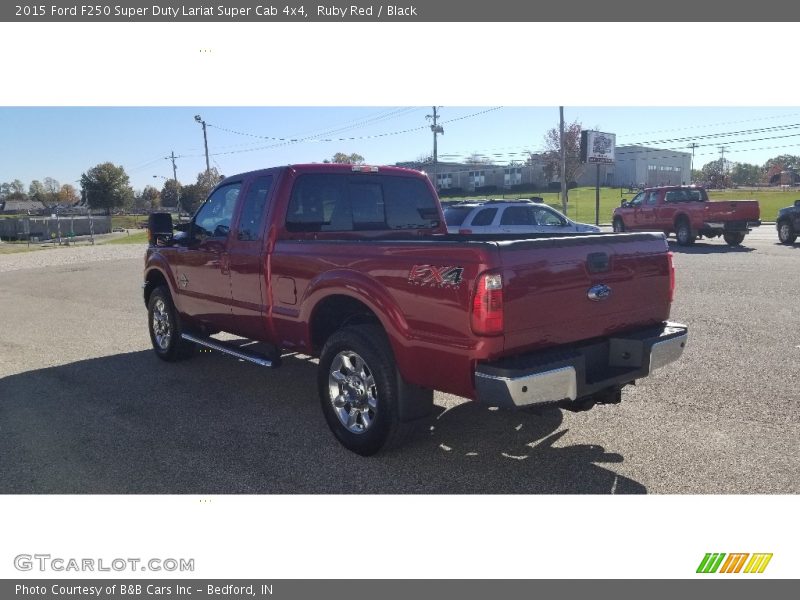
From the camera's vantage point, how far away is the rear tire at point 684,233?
2042 centimetres

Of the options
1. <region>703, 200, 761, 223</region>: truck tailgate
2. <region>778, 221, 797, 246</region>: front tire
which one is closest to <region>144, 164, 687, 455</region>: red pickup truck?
<region>703, 200, 761, 223</region>: truck tailgate

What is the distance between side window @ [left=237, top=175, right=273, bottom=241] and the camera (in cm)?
545

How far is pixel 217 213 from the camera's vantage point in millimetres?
6230

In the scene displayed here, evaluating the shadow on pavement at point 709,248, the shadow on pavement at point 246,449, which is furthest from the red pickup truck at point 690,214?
the shadow on pavement at point 246,449

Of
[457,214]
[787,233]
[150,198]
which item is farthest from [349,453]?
[150,198]

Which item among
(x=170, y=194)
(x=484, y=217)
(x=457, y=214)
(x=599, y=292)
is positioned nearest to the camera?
(x=599, y=292)

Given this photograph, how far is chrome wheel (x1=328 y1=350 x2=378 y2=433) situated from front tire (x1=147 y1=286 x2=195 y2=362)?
3.09 metres

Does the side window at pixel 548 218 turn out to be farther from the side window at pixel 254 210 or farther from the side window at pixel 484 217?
the side window at pixel 254 210

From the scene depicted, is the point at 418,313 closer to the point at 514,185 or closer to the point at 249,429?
the point at 249,429

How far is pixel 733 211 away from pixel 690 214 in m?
1.25

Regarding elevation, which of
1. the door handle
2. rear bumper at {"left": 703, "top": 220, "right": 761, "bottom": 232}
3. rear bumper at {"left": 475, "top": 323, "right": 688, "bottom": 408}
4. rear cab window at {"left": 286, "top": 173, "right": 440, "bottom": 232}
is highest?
rear cab window at {"left": 286, "top": 173, "right": 440, "bottom": 232}

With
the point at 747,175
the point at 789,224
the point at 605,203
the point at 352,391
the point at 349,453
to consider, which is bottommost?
the point at 349,453

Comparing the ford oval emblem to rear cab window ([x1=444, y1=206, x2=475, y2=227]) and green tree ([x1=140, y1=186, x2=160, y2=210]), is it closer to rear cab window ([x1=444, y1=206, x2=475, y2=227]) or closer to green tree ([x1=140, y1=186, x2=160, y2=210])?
rear cab window ([x1=444, y1=206, x2=475, y2=227])

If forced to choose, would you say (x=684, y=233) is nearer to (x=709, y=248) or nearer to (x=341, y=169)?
(x=709, y=248)
